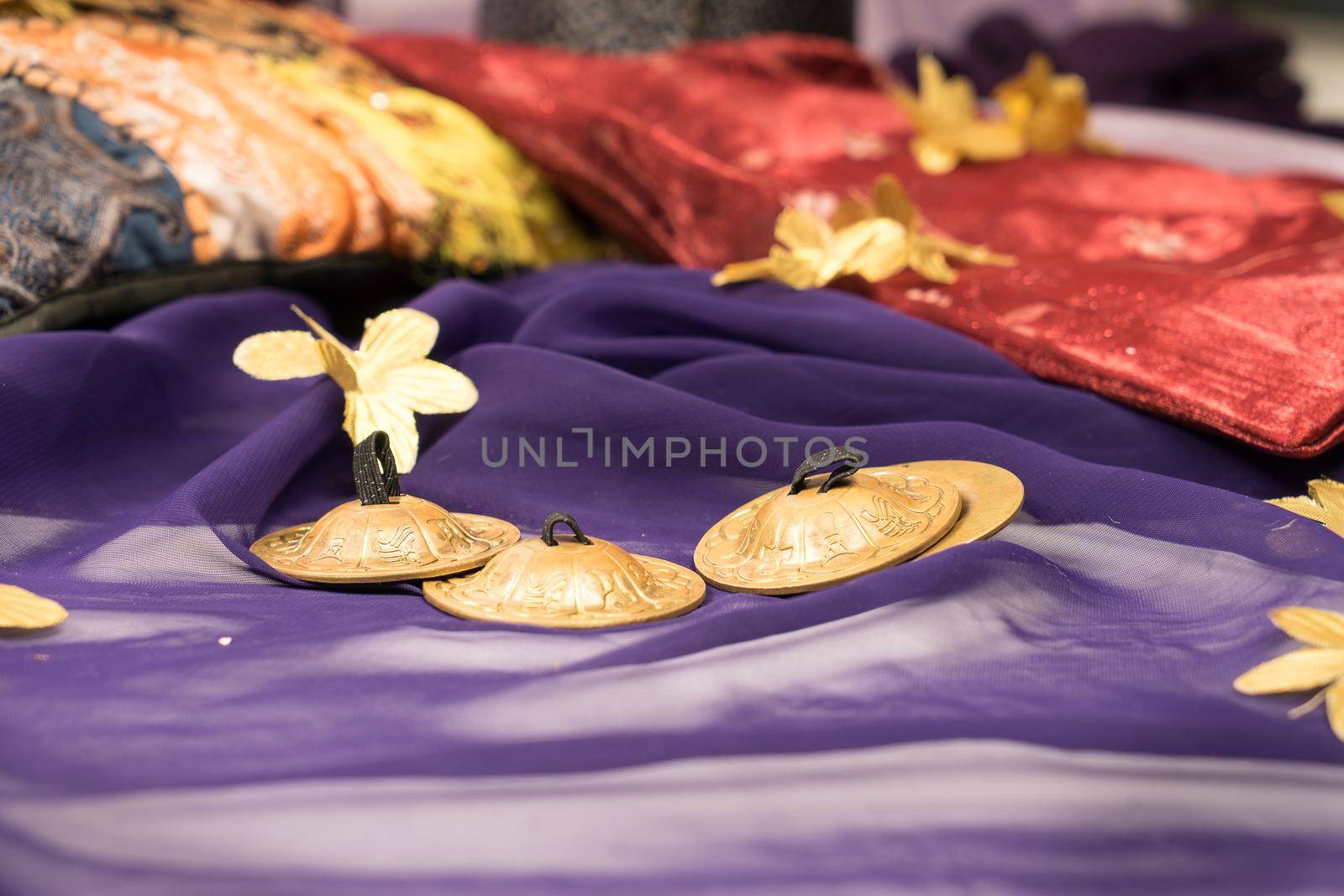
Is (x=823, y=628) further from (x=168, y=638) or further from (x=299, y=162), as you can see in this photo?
(x=299, y=162)

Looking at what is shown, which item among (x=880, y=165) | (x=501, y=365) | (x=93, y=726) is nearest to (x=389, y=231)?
(x=501, y=365)

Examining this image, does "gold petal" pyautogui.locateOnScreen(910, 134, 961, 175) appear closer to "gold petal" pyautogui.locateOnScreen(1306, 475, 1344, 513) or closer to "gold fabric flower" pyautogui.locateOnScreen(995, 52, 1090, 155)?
"gold fabric flower" pyautogui.locateOnScreen(995, 52, 1090, 155)

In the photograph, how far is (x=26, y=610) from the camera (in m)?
0.57

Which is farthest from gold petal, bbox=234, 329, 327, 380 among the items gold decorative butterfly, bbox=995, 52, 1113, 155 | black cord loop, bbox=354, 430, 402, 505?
gold decorative butterfly, bbox=995, 52, 1113, 155

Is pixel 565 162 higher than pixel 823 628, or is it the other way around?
pixel 565 162

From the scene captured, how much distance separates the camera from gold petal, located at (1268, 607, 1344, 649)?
1.76 feet

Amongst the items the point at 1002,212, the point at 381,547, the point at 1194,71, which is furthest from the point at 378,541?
the point at 1194,71

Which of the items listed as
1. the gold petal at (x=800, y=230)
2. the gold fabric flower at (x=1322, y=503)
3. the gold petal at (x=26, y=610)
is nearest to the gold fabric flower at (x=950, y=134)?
the gold petal at (x=800, y=230)

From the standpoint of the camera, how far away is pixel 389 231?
1.15m

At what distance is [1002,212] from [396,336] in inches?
28.1

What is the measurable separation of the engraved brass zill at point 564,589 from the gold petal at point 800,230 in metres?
0.45

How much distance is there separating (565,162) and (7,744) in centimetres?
95

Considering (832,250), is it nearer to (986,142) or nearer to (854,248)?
(854,248)

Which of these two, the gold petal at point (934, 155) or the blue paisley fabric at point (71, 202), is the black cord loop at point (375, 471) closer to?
the blue paisley fabric at point (71, 202)
